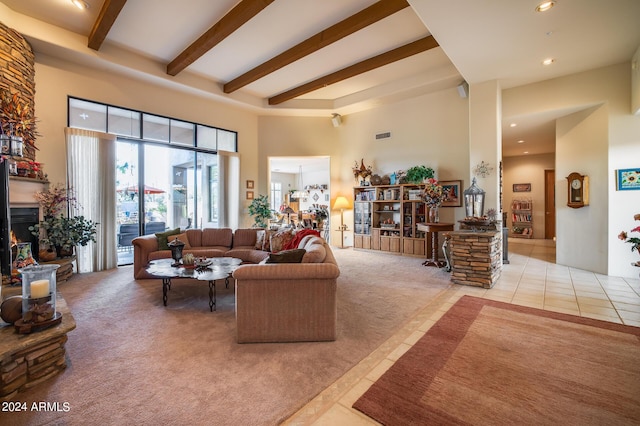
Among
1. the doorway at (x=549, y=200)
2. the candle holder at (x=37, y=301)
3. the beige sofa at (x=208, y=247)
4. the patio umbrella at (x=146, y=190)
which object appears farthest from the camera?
the doorway at (x=549, y=200)

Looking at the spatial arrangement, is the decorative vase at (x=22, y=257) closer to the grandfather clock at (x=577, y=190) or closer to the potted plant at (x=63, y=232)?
the potted plant at (x=63, y=232)

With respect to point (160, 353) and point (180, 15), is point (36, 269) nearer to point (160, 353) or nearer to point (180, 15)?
point (160, 353)

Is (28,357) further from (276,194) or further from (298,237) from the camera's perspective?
(276,194)

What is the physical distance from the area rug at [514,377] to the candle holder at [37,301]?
2.41 meters

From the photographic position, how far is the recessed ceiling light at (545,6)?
310 cm

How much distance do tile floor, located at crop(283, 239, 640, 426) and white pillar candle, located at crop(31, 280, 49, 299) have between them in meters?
2.11

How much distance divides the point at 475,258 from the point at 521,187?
7.67 meters

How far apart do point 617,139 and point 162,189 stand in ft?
28.9

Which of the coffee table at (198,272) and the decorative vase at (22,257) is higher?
the decorative vase at (22,257)

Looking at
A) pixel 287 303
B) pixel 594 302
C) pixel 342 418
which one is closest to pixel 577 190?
pixel 594 302

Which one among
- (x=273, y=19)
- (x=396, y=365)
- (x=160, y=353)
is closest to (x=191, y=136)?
(x=273, y=19)

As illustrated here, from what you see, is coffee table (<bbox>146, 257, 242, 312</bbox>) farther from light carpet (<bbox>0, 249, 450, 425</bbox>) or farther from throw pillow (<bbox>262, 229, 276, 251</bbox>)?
throw pillow (<bbox>262, 229, 276, 251</bbox>)

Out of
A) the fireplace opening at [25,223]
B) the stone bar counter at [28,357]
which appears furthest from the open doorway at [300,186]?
the stone bar counter at [28,357]

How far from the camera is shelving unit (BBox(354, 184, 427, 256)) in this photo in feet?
21.9
